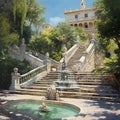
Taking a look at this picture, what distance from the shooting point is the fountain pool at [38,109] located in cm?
1021

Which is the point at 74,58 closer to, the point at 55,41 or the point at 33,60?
the point at 33,60

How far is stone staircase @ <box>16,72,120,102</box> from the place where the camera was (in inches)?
581

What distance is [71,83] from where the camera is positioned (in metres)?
17.0

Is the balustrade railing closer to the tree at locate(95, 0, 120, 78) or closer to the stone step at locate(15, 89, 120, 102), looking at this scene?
the stone step at locate(15, 89, 120, 102)

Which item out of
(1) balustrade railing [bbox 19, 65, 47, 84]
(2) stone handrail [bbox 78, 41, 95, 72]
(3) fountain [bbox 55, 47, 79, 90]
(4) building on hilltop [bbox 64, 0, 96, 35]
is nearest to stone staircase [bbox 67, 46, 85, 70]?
(2) stone handrail [bbox 78, 41, 95, 72]

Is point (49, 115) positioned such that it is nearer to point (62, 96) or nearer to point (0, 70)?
point (62, 96)

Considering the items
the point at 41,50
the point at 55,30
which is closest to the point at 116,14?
the point at 41,50

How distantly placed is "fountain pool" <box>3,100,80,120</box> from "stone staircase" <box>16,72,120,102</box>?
101 inches

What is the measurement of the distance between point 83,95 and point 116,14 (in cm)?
534

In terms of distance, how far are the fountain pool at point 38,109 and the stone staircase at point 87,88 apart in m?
2.57

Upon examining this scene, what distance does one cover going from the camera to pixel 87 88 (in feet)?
53.9

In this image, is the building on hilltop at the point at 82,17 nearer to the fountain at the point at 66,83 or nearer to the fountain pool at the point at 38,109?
the fountain at the point at 66,83

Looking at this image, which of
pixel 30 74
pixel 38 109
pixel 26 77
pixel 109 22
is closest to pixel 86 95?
pixel 38 109

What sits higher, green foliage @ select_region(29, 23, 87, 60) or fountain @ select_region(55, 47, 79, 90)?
green foliage @ select_region(29, 23, 87, 60)
